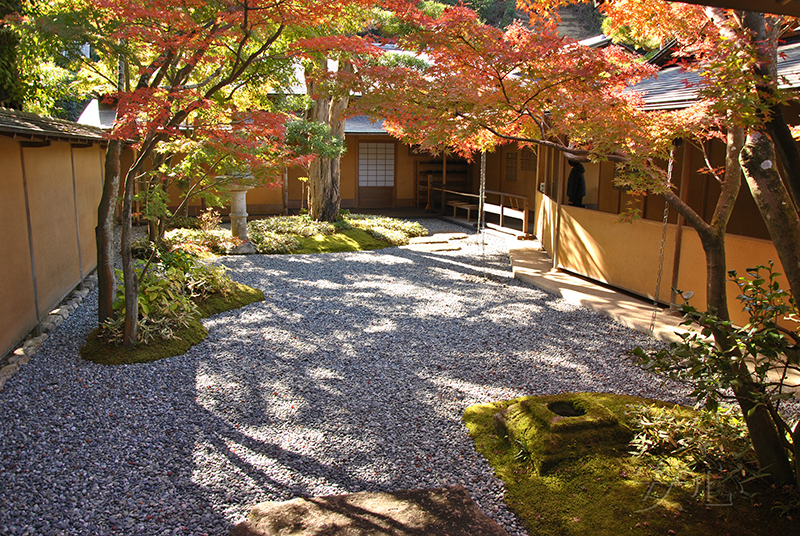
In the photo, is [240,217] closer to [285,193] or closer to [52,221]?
[52,221]

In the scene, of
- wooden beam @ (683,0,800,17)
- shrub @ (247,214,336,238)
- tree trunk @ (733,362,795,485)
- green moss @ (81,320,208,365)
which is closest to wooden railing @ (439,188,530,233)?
shrub @ (247,214,336,238)

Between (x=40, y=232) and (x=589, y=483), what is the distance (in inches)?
235

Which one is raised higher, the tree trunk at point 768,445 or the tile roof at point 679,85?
the tile roof at point 679,85

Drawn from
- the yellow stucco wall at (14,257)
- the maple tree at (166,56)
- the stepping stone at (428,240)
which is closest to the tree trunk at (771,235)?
the maple tree at (166,56)

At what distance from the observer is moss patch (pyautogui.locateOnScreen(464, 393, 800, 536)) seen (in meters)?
2.74

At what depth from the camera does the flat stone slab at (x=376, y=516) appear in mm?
2770

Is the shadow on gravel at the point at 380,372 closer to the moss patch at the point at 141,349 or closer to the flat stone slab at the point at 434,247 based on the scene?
the moss patch at the point at 141,349

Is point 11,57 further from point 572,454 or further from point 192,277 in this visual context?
point 572,454

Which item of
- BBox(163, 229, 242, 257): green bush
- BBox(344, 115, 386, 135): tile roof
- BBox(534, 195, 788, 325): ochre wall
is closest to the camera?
BBox(534, 195, 788, 325): ochre wall

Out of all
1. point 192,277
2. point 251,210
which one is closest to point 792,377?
point 192,277

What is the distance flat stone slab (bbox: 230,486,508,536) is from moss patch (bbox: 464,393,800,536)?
29cm

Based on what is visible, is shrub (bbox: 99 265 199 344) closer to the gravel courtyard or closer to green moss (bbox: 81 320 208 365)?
green moss (bbox: 81 320 208 365)

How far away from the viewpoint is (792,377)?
4.46 metres

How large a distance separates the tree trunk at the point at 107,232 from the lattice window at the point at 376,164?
11.7 metres
